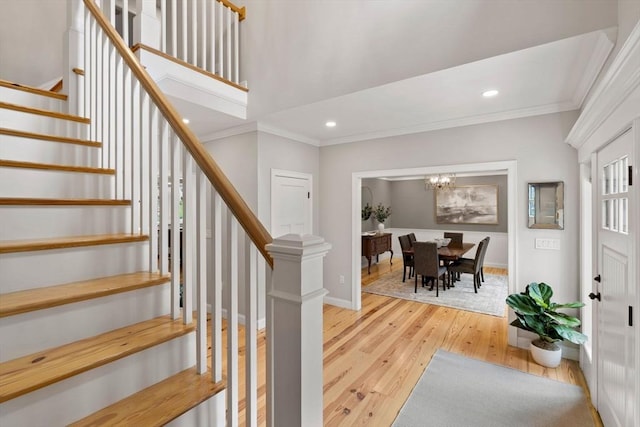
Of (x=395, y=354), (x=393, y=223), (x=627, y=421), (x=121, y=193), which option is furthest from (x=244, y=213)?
(x=393, y=223)

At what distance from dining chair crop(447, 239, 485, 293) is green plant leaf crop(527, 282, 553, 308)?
2.11 metres

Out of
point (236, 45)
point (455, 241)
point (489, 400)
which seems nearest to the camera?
point (489, 400)

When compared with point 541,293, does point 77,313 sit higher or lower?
higher

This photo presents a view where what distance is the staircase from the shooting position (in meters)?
1.00

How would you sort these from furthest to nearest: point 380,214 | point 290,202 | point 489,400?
point 380,214, point 290,202, point 489,400

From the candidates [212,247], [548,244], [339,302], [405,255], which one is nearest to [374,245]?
[405,255]

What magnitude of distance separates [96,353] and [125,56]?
1491 mm

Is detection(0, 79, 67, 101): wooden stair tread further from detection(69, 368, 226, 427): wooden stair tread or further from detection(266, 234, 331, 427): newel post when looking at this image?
detection(266, 234, 331, 427): newel post

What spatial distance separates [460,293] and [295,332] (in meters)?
4.88

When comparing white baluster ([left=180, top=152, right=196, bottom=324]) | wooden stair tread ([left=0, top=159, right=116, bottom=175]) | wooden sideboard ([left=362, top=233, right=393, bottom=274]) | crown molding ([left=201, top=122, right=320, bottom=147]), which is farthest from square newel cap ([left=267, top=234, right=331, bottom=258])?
wooden sideboard ([left=362, top=233, right=393, bottom=274])

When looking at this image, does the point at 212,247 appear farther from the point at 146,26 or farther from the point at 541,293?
the point at 541,293

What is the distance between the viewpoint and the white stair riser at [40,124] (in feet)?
5.88

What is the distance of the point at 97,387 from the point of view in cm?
106

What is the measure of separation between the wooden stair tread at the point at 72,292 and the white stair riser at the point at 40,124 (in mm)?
1218
